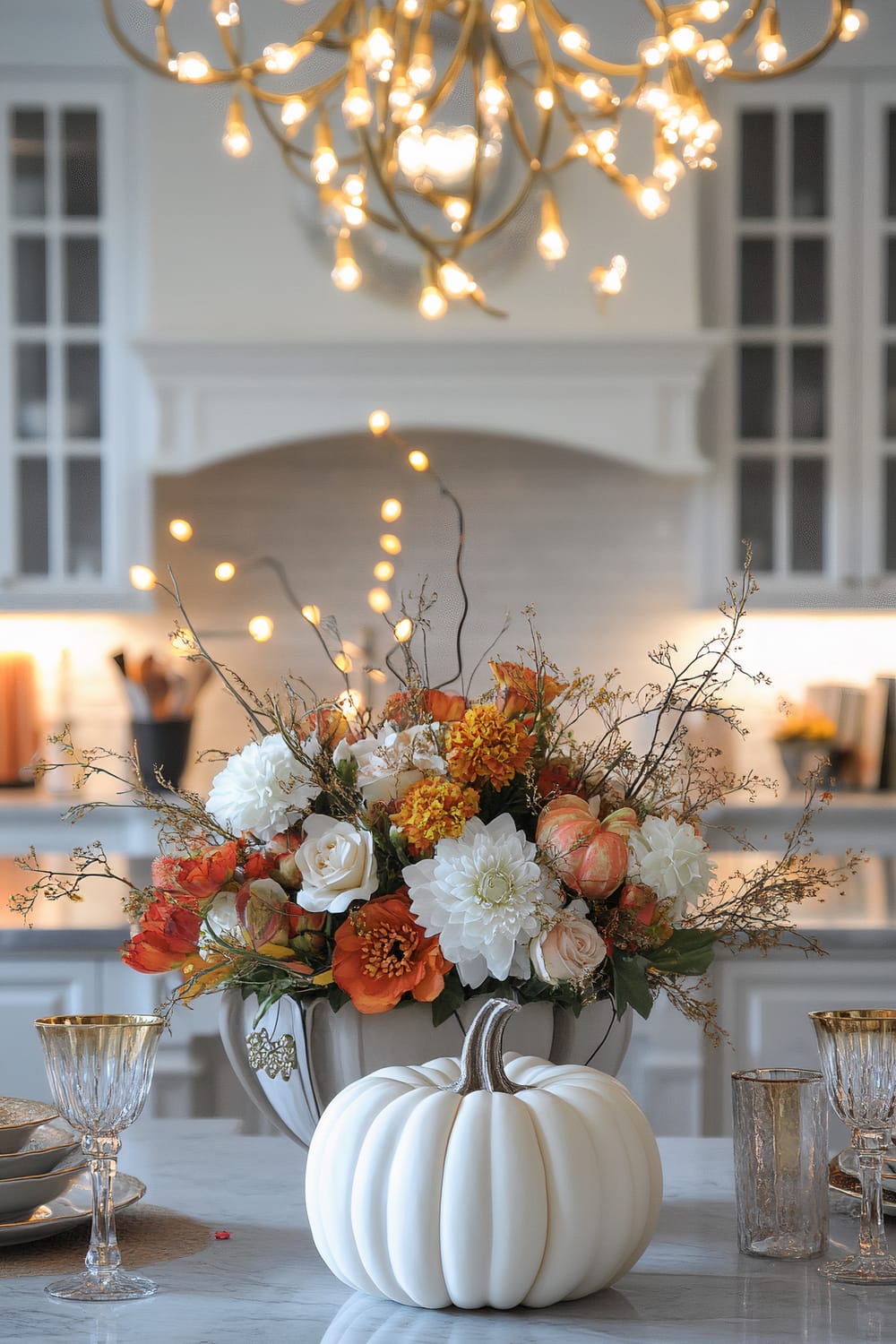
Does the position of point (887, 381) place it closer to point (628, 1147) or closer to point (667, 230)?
point (667, 230)

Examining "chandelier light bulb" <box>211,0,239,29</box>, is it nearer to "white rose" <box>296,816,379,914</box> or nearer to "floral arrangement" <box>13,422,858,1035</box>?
"floral arrangement" <box>13,422,858,1035</box>

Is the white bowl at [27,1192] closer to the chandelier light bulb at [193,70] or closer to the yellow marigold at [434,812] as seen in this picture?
the yellow marigold at [434,812]

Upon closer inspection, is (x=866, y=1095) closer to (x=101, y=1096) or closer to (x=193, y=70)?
(x=101, y=1096)

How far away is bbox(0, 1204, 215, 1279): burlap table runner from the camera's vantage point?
880 mm

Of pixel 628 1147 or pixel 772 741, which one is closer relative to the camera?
pixel 628 1147

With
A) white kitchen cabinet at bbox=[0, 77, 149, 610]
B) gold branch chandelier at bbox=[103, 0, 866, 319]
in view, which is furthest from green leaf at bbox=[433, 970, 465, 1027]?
white kitchen cabinet at bbox=[0, 77, 149, 610]

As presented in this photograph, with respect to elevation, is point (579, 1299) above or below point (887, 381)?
below

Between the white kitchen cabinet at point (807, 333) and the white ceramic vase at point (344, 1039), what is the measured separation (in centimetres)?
292

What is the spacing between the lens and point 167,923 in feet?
3.09

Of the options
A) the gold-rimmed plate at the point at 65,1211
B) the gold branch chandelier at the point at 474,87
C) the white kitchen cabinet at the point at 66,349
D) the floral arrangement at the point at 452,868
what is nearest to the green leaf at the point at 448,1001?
the floral arrangement at the point at 452,868

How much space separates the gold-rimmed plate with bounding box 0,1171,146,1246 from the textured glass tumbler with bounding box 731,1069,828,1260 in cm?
38

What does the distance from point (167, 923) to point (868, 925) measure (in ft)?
3.40

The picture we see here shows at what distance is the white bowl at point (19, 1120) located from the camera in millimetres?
958

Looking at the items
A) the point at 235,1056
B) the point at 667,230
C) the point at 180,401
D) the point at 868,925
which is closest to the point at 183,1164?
the point at 235,1056
